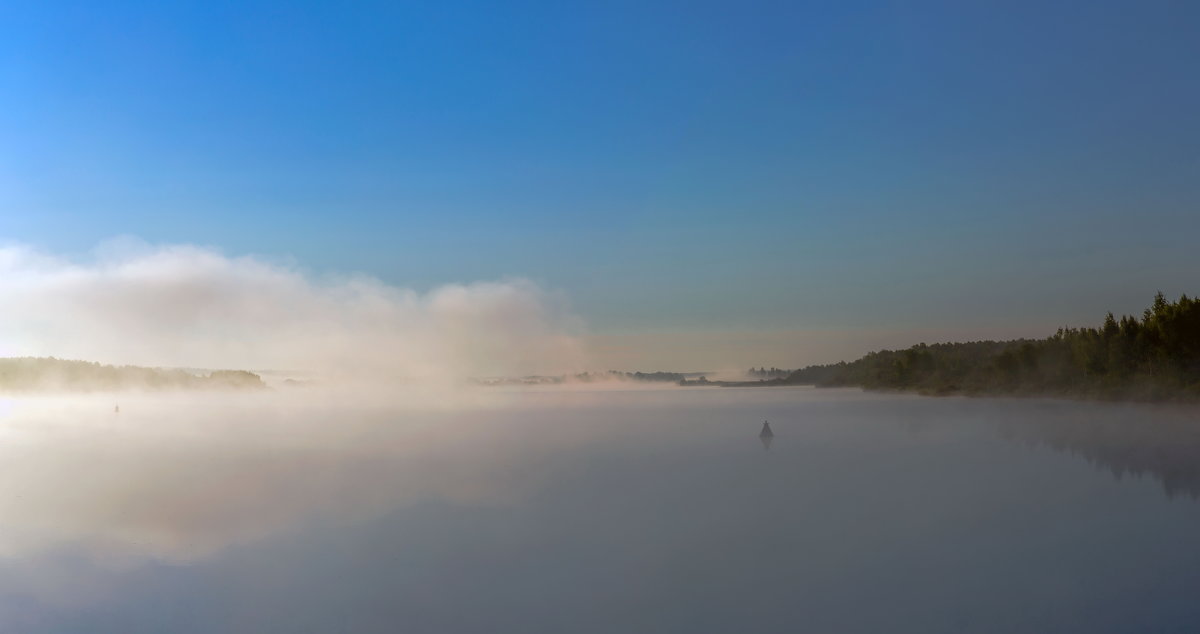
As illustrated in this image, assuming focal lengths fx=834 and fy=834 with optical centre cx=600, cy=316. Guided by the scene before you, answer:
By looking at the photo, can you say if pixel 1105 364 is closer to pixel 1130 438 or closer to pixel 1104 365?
pixel 1104 365

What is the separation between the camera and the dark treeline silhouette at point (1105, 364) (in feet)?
206

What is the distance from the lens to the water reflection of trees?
34312 mm

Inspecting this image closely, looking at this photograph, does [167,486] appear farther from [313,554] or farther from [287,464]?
[313,554]

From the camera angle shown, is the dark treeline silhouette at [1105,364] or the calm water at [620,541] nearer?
the calm water at [620,541]

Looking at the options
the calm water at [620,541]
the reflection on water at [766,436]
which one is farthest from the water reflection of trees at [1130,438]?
the reflection on water at [766,436]

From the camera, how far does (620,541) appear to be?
22.2 metres

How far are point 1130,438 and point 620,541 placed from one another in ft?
129

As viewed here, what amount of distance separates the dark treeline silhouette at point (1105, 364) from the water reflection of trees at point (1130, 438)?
2830mm

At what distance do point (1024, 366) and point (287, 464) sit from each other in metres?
87.7

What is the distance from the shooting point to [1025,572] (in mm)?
18359

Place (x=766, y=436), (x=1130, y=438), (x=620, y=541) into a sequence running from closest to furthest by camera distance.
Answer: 1. (x=620, y=541)
2. (x=1130, y=438)
3. (x=766, y=436)

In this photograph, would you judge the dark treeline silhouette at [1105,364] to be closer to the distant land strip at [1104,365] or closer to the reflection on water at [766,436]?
the distant land strip at [1104,365]

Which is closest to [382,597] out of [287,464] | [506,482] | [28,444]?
[506,482]

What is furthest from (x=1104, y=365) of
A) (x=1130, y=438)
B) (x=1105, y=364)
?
(x=1130, y=438)
